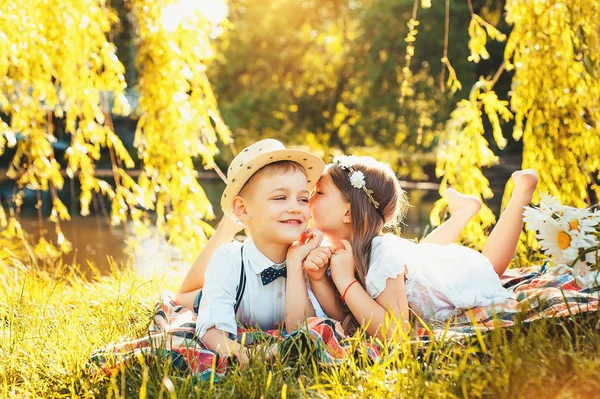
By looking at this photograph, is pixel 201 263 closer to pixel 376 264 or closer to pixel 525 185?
pixel 376 264

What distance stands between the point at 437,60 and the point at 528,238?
12181 mm

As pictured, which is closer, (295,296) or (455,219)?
(295,296)

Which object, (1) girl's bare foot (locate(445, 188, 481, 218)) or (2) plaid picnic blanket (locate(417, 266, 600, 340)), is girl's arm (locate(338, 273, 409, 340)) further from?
(1) girl's bare foot (locate(445, 188, 481, 218))

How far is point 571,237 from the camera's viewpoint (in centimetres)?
238

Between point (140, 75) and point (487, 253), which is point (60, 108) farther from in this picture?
point (487, 253)

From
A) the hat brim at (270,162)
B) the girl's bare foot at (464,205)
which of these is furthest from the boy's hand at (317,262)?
the girl's bare foot at (464,205)

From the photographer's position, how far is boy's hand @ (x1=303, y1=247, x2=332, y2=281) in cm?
240

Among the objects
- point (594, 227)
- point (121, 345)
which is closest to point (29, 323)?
point (121, 345)

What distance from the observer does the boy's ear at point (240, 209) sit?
8.28ft

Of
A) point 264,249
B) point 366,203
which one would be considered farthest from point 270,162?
point 366,203

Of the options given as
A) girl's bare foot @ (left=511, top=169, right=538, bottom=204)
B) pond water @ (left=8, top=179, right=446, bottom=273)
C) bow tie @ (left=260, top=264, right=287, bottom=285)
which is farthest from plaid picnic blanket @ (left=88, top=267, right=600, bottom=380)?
pond water @ (left=8, top=179, right=446, bottom=273)

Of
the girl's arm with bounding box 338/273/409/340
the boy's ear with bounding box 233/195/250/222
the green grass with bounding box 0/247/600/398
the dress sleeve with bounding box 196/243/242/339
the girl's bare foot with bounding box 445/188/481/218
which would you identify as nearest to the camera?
the green grass with bounding box 0/247/600/398

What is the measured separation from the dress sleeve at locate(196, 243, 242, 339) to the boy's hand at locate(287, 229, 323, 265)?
0.67 ft

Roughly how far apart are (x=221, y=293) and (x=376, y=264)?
0.59m
